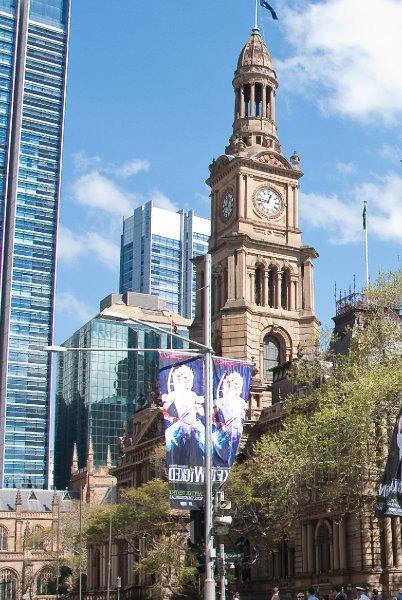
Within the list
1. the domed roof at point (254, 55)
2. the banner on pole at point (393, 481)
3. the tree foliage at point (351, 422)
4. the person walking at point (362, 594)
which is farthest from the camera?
the domed roof at point (254, 55)

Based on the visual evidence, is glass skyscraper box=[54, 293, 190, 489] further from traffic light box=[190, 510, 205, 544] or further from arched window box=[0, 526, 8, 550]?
traffic light box=[190, 510, 205, 544]

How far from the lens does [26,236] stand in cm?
18725

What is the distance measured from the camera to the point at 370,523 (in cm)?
5684

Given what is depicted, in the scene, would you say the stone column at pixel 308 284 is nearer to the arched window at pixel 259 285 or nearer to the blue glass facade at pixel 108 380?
the arched window at pixel 259 285

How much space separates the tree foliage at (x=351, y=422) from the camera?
45188mm

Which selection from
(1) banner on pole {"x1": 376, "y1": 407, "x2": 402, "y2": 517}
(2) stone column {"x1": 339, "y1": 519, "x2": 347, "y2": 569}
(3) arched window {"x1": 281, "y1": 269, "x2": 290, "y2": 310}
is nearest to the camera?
(1) banner on pole {"x1": 376, "y1": 407, "x2": 402, "y2": 517}

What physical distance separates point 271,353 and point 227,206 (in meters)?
14.5

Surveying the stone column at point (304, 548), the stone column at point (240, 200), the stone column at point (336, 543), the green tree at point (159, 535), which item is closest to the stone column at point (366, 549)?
the stone column at point (336, 543)

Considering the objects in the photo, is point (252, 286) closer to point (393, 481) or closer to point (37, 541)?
point (393, 481)

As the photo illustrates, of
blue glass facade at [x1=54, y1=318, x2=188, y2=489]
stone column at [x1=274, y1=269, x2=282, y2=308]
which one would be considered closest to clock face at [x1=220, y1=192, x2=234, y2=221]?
stone column at [x1=274, y1=269, x2=282, y2=308]

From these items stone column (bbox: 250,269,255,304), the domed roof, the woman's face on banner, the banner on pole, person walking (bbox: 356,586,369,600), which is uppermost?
the domed roof

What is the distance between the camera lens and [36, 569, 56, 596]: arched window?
4887 inches

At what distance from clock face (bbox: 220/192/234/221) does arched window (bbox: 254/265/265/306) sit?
616cm

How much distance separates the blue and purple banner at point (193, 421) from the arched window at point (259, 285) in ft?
178
